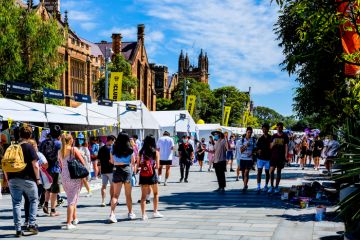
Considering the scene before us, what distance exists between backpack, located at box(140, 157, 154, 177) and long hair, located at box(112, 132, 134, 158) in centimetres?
35

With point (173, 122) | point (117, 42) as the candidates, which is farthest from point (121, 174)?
point (117, 42)

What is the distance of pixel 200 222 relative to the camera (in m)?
9.19

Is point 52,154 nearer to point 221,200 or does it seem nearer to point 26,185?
point 26,185

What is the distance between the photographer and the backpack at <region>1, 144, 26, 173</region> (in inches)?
304

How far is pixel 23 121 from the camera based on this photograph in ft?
55.2

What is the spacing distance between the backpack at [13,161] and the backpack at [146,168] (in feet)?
8.02

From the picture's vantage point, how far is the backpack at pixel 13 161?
25.3 ft

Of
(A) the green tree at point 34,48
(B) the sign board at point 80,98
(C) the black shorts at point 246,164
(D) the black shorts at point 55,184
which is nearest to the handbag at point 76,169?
(D) the black shorts at point 55,184

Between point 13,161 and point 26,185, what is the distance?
1.59ft

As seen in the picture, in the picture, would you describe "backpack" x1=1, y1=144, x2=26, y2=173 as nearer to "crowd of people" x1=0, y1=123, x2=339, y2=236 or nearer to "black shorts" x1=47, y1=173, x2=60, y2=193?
"crowd of people" x1=0, y1=123, x2=339, y2=236

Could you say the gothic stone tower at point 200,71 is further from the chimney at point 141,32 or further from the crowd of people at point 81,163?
the crowd of people at point 81,163

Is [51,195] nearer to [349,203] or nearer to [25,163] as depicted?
[25,163]

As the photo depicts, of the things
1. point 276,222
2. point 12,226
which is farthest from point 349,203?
point 12,226

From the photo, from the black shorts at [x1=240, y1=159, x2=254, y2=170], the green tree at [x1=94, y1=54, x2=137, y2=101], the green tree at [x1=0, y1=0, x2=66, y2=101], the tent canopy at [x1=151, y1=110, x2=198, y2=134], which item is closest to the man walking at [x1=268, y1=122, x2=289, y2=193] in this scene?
the black shorts at [x1=240, y1=159, x2=254, y2=170]
